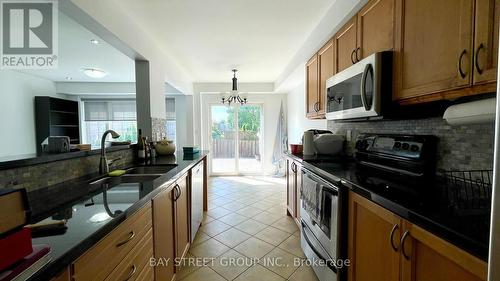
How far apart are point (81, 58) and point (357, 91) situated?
169 inches

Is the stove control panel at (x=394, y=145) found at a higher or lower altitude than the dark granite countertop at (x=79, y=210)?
higher

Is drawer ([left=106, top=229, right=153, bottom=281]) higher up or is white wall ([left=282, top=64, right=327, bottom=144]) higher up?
white wall ([left=282, top=64, right=327, bottom=144])

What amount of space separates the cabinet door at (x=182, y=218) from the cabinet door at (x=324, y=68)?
5.42ft

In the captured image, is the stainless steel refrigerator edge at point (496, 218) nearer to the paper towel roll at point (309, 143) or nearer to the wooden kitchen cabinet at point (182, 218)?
the wooden kitchen cabinet at point (182, 218)

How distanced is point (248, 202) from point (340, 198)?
243 cm

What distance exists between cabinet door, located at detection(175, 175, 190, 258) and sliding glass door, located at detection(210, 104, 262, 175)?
3.79m

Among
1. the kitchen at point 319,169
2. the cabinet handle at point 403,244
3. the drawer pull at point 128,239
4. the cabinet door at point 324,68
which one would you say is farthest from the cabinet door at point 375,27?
the drawer pull at point 128,239

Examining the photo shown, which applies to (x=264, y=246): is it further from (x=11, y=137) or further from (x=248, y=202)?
(x=11, y=137)

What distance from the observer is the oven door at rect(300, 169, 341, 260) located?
1456mm

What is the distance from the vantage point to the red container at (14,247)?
1.64 feet

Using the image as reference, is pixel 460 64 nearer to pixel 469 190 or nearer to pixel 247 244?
pixel 469 190

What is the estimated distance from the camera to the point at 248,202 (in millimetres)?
3680

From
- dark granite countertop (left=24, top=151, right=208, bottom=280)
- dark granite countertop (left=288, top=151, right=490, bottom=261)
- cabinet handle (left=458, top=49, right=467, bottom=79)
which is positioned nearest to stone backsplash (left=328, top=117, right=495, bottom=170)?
dark granite countertop (left=288, top=151, right=490, bottom=261)

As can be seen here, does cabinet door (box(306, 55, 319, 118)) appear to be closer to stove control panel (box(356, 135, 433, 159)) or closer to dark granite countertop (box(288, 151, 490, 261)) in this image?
stove control panel (box(356, 135, 433, 159))
